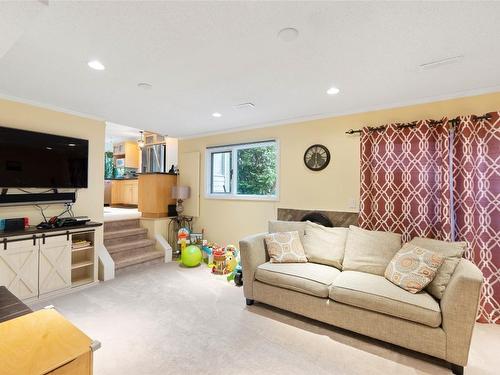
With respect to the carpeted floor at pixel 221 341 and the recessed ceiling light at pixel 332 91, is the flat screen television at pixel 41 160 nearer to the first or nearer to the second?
the carpeted floor at pixel 221 341

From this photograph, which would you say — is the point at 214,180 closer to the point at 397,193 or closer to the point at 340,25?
the point at 397,193

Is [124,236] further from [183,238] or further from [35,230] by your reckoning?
[35,230]

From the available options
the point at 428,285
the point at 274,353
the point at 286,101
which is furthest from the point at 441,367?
the point at 286,101

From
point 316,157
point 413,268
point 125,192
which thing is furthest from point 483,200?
point 125,192

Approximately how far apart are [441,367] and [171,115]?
4.14 meters

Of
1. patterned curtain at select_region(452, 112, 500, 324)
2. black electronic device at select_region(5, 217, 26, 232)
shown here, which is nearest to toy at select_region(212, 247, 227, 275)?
black electronic device at select_region(5, 217, 26, 232)

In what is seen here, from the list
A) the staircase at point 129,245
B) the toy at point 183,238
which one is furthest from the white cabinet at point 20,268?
the toy at point 183,238

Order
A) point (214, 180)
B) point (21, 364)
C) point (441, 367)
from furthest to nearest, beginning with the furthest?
point (214, 180) → point (441, 367) → point (21, 364)

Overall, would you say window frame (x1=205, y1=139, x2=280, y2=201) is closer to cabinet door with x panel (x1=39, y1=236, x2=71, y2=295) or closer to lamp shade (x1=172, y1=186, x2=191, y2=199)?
lamp shade (x1=172, y1=186, x2=191, y2=199)

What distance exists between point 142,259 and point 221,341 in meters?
2.58

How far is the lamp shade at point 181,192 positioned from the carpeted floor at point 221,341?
2172mm

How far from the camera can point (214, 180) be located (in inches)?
197

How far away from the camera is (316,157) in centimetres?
362

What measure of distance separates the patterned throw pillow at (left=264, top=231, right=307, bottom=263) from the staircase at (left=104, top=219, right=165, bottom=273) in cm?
240
